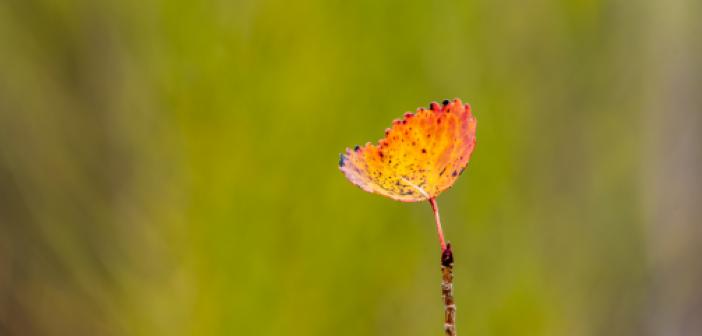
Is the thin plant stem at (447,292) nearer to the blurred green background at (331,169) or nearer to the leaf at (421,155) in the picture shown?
the leaf at (421,155)

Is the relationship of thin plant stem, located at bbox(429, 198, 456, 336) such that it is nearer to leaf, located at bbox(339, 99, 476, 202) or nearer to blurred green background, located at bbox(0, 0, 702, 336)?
leaf, located at bbox(339, 99, 476, 202)

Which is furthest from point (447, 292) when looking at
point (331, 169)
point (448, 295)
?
point (331, 169)

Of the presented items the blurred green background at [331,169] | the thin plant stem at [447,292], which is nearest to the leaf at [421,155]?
the thin plant stem at [447,292]

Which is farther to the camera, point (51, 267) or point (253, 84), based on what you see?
point (51, 267)

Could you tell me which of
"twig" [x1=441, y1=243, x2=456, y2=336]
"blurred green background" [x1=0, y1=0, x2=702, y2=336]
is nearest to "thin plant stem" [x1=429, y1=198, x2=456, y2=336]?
"twig" [x1=441, y1=243, x2=456, y2=336]

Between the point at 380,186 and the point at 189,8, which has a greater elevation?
the point at 189,8

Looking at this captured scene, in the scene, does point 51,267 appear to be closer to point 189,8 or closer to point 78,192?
point 78,192

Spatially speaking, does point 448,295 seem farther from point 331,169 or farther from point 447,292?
point 331,169

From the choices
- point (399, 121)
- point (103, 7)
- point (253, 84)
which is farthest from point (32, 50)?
point (399, 121)
